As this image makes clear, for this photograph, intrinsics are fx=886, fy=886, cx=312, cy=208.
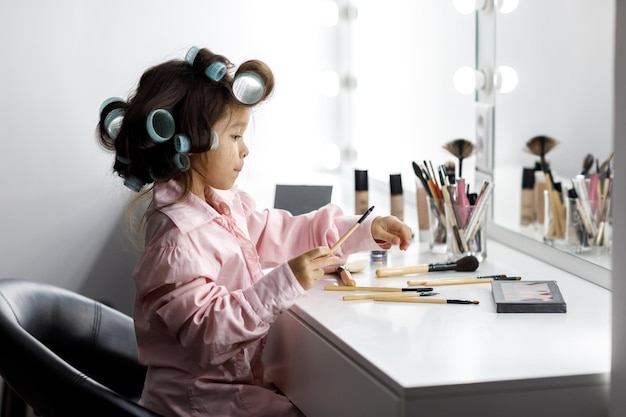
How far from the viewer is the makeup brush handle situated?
1523 millimetres

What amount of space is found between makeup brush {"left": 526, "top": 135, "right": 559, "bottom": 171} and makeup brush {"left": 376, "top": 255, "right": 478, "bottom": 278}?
0.26 metres

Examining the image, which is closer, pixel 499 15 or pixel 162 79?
pixel 162 79

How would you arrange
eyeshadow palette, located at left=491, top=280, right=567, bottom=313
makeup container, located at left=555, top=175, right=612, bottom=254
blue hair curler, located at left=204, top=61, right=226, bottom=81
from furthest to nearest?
1. makeup container, located at left=555, top=175, right=612, bottom=254
2. blue hair curler, located at left=204, top=61, right=226, bottom=81
3. eyeshadow palette, located at left=491, top=280, right=567, bottom=313

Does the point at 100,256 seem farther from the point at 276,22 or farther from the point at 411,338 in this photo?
the point at 411,338

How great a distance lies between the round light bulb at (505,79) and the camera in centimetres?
176

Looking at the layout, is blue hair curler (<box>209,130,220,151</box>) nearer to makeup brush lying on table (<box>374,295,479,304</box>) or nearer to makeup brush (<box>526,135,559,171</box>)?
makeup brush lying on table (<box>374,295,479,304</box>)

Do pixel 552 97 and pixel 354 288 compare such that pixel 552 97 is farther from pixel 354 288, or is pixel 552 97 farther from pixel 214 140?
pixel 214 140

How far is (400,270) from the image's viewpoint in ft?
5.02

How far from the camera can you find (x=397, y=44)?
2.26 metres

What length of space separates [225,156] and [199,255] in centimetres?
18

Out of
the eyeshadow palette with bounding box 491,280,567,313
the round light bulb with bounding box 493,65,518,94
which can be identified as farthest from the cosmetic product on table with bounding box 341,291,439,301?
the round light bulb with bounding box 493,65,518,94

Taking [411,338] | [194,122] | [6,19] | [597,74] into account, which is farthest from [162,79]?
[6,19]

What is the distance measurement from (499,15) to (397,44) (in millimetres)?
499

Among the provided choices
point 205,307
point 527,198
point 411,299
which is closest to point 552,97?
point 527,198
